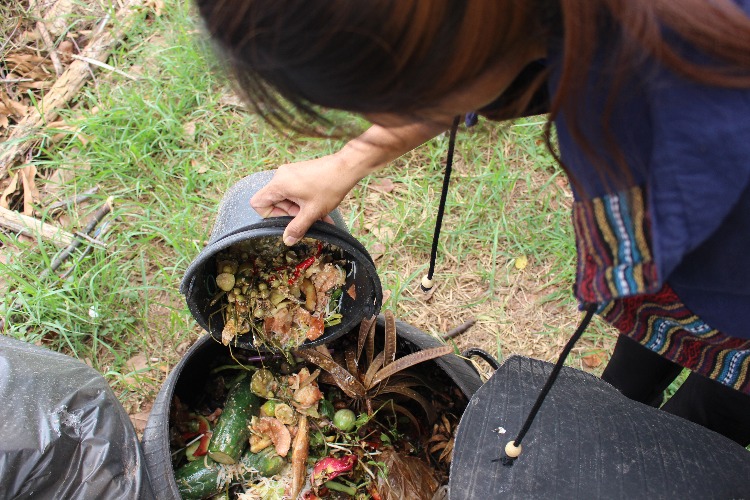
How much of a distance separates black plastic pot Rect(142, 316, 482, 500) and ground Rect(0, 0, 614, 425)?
0.44 metres

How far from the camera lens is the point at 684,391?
1756mm

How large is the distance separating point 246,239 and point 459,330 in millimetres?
1166

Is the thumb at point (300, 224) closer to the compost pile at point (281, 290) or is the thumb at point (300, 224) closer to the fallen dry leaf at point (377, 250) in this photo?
the compost pile at point (281, 290)

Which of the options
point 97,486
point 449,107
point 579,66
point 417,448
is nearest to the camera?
point 579,66

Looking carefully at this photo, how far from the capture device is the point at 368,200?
2658 millimetres

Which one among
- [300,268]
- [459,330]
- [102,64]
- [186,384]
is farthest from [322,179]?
[102,64]

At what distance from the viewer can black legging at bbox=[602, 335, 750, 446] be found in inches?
62.4

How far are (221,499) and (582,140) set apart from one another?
1403 millimetres

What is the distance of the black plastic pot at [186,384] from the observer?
1437 millimetres

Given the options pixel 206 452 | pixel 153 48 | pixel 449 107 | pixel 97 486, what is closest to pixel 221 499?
pixel 206 452

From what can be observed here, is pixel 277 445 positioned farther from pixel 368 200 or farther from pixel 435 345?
pixel 368 200

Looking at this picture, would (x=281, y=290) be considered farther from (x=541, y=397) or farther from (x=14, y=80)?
(x=14, y=80)

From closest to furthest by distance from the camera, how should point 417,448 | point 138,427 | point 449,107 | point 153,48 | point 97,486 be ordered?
point 449,107, point 97,486, point 417,448, point 138,427, point 153,48

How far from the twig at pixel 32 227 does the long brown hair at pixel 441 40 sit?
79.1 inches
